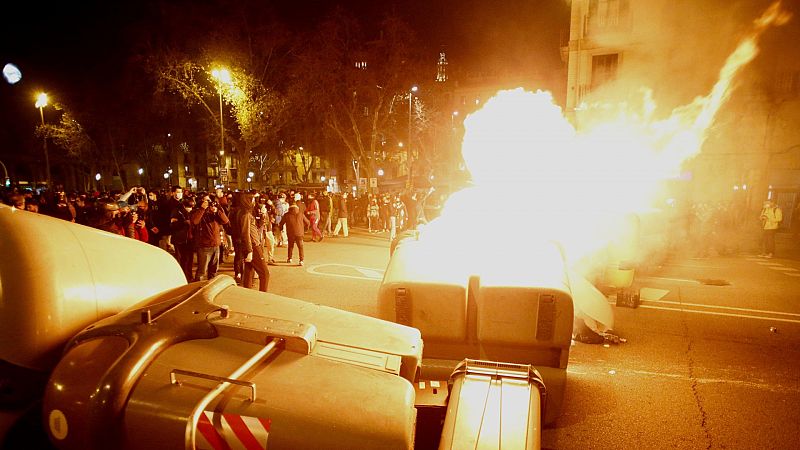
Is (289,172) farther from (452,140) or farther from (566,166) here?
(566,166)

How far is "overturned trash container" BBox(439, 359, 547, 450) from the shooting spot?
2318mm

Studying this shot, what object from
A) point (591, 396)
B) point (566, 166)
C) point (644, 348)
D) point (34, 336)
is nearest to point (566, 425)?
point (591, 396)

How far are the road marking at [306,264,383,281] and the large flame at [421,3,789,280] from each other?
11.0ft

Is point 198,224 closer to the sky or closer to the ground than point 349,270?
closer to the sky

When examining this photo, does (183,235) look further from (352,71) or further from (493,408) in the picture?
(352,71)

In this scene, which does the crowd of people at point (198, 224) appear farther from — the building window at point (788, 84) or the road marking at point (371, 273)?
the building window at point (788, 84)

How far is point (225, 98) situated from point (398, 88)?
10261 millimetres

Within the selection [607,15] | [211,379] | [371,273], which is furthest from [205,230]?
[607,15]

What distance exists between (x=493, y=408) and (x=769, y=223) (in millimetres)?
16058

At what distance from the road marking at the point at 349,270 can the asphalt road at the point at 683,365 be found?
5 centimetres

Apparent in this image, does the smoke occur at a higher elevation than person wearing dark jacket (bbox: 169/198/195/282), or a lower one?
higher

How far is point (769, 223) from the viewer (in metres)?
13.9

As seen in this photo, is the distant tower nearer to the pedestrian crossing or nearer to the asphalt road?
the pedestrian crossing

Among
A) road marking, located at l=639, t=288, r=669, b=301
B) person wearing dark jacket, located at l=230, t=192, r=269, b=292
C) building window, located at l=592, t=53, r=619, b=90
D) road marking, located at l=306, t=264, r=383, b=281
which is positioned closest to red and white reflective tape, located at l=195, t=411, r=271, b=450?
person wearing dark jacket, located at l=230, t=192, r=269, b=292
